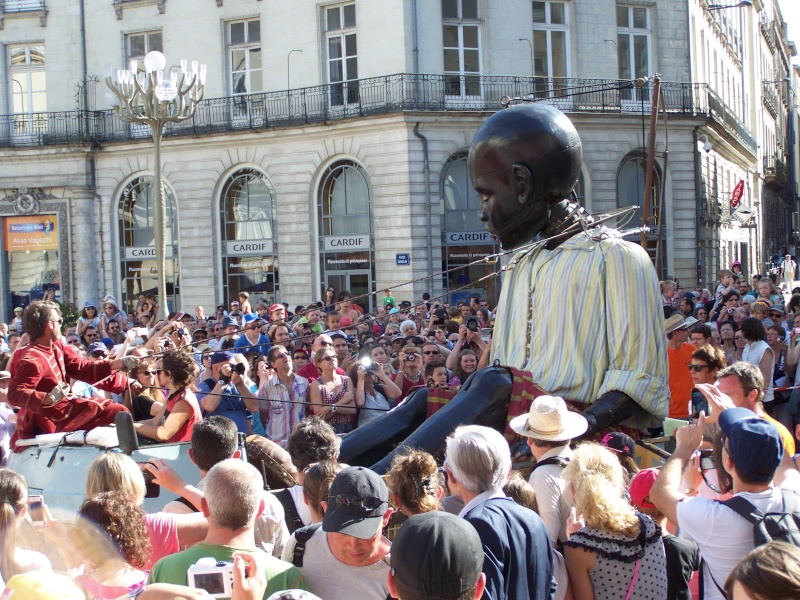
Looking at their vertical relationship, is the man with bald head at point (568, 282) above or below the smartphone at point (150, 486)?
above

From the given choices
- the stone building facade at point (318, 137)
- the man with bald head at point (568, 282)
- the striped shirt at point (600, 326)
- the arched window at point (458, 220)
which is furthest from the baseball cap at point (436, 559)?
the arched window at point (458, 220)

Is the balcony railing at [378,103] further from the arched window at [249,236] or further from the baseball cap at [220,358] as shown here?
the baseball cap at [220,358]

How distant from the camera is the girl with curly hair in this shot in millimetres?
3664

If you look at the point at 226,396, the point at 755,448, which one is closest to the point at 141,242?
the point at 226,396

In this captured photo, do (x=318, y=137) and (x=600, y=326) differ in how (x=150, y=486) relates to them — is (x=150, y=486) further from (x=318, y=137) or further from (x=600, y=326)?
(x=318, y=137)

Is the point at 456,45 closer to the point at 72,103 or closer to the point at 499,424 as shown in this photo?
the point at 72,103

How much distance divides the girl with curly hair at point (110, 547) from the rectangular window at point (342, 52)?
22.9 meters

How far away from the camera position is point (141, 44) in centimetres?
2892

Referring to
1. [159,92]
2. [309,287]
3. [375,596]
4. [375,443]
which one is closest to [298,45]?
[309,287]

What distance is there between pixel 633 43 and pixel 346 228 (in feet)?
30.2

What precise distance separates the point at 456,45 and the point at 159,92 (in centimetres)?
1090

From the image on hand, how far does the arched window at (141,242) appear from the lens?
2866 cm

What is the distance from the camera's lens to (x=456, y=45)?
83.7ft

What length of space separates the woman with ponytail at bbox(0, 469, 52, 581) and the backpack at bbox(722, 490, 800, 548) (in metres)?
2.68
